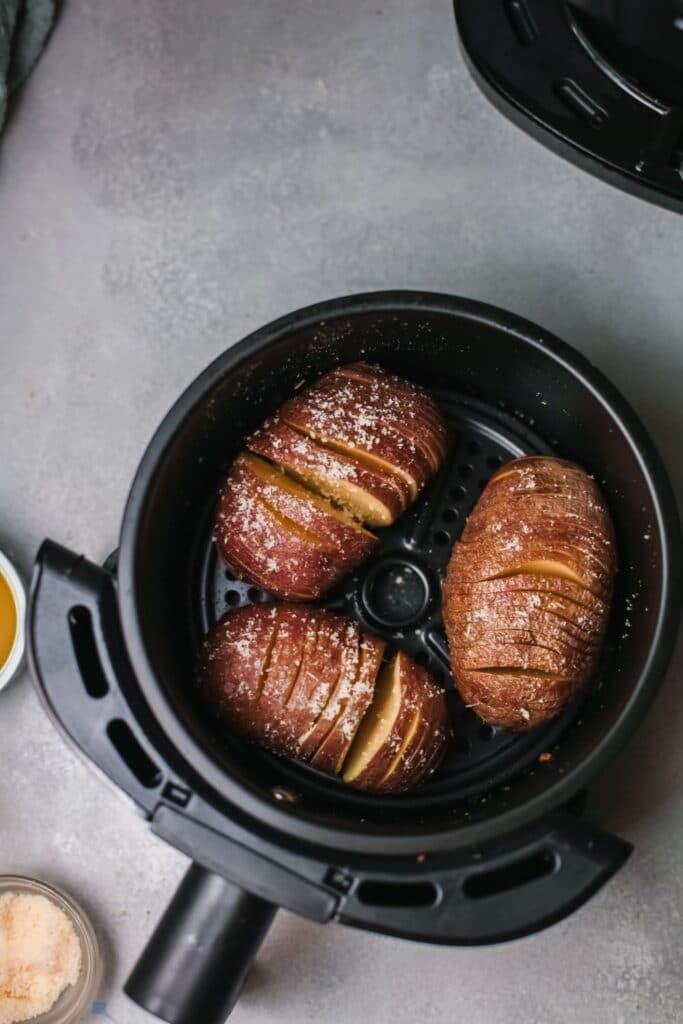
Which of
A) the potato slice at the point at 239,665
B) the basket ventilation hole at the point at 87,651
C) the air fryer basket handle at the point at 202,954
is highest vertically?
the basket ventilation hole at the point at 87,651

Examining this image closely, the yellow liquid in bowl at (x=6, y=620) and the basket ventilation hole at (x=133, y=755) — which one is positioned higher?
the basket ventilation hole at (x=133, y=755)

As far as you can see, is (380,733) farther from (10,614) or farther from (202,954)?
(10,614)

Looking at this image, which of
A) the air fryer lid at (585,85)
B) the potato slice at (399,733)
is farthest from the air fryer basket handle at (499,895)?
the air fryer lid at (585,85)

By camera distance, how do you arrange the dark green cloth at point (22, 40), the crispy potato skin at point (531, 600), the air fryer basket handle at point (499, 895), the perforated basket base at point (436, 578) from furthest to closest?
the dark green cloth at point (22, 40), the perforated basket base at point (436, 578), the crispy potato skin at point (531, 600), the air fryer basket handle at point (499, 895)

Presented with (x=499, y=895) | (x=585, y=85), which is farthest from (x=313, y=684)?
(x=585, y=85)

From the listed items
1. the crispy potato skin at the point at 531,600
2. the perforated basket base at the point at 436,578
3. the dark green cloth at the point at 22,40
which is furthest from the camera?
the dark green cloth at the point at 22,40

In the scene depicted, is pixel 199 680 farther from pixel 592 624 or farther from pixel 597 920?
pixel 597 920

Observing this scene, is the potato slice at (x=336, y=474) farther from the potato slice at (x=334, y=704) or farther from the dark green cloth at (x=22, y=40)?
the dark green cloth at (x=22, y=40)

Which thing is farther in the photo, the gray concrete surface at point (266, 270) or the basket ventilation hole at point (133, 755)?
the gray concrete surface at point (266, 270)
